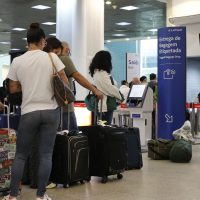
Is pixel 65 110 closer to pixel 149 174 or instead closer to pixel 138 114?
pixel 149 174

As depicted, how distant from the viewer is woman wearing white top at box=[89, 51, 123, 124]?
17.9ft

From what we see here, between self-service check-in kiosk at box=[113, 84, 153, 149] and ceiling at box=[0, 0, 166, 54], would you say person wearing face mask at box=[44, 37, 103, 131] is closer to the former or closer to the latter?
self-service check-in kiosk at box=[113, 84, 153, 149]

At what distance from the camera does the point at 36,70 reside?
3.46 m

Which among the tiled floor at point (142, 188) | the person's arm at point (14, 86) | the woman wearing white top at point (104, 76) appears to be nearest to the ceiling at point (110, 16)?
the woman wearing white top at point (104, 76)

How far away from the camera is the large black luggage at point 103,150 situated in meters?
4.62

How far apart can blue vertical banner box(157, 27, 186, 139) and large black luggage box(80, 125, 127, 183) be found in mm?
3329

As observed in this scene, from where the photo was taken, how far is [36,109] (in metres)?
3.43

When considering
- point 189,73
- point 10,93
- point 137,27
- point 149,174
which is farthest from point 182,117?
point 137,27

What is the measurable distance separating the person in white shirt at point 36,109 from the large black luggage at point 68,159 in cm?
75

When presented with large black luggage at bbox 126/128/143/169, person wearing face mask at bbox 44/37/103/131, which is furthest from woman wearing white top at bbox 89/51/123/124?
person wearing face mask at bbox 44/37/103/131

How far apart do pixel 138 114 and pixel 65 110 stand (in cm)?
343

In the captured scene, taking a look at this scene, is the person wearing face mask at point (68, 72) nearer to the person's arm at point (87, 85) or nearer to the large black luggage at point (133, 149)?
the person's arm at point (87, 85)

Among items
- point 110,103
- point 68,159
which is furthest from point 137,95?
point 68,159

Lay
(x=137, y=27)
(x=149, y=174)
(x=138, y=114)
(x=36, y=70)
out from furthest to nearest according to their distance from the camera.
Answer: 1. (x=137, y=27)
2. (x=138, y=114)
3. (x=149, y=174)
4. (x=36, y=70)
